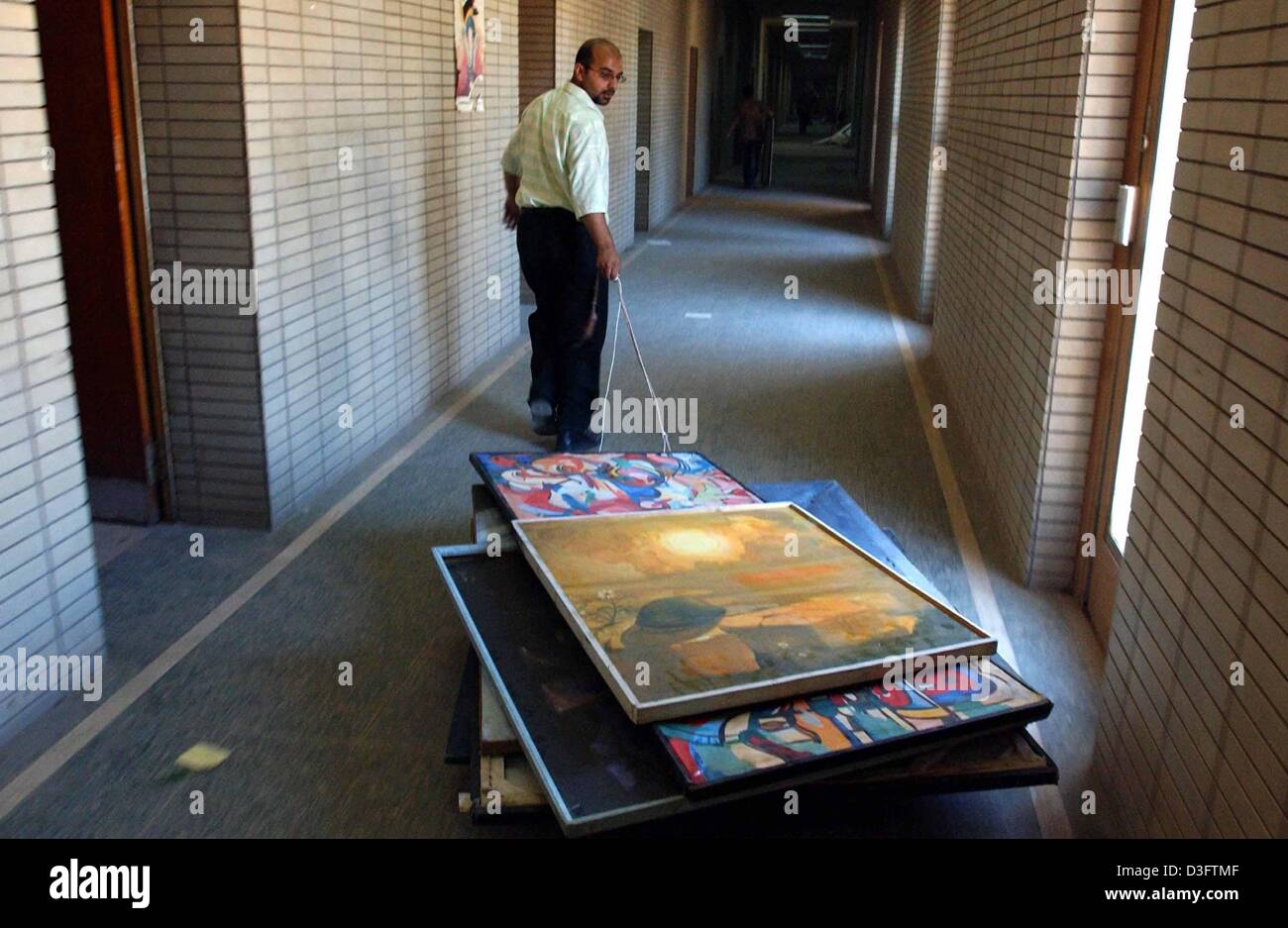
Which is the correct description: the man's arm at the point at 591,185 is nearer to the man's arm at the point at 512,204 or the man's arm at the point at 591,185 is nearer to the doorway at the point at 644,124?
the man's arm at the point at 512,204

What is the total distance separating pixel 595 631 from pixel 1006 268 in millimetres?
2813

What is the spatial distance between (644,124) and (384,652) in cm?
1039

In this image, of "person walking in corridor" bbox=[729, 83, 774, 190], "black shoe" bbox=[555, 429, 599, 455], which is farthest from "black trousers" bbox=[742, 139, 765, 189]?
"black shoe" bbox=[555, 429, 599, 455]

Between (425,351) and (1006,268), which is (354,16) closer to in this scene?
(425,351)

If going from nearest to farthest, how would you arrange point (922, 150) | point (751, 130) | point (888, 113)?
point (922, 150), point (888, 113), point (751, 130)

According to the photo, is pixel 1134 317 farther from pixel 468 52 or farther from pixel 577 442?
pixel 468 52

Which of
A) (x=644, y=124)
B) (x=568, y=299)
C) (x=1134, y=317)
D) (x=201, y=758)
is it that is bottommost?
(x=201, y=758)

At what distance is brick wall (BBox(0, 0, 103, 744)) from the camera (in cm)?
273

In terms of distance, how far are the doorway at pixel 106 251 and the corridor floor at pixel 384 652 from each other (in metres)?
0.26

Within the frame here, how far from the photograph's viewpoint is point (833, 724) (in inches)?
93.6

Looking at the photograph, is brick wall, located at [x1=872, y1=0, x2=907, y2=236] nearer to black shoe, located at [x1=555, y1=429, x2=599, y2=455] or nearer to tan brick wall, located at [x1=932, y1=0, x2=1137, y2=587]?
tan brick wall, located at [x1=932, y1=0, x2=1137, y2=587]

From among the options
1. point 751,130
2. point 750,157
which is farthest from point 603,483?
point 750,157

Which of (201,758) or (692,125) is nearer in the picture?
(201,758)
